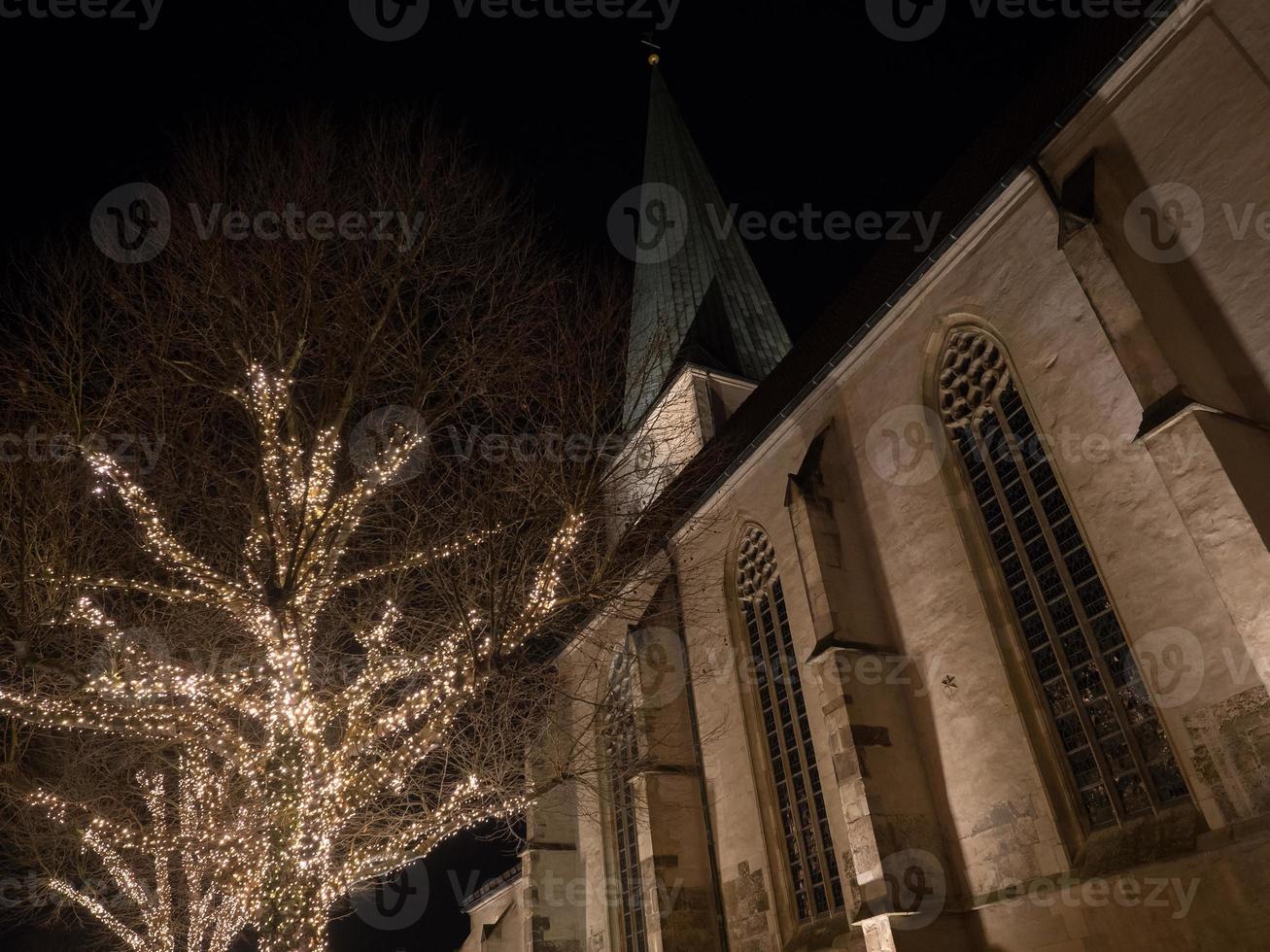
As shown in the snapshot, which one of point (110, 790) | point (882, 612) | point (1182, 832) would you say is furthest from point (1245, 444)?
point (110, 790)

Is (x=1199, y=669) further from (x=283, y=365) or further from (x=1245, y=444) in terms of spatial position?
(x=283, y=365)

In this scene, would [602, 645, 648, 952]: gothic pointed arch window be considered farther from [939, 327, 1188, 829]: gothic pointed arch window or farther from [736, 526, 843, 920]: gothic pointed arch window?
[939, 327, 1188, 829]: gothic pointed arch window

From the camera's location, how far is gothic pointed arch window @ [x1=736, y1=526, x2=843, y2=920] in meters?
10.8

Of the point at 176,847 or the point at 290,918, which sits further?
the point at 176,847

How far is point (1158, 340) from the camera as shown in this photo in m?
7.07

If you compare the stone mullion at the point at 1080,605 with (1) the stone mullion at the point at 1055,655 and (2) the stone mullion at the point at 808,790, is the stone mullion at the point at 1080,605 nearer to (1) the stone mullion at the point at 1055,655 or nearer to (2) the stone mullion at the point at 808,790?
(1) the stone mullion at the point at 1055,655

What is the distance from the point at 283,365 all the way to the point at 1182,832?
8612mm

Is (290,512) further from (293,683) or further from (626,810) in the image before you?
(626,810)

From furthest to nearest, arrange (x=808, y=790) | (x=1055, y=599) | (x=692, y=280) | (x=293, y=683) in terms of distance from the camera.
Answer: (x=692, y=280) → (x=808, y=790) → (x=1055, y=599) → (x=293, y=683)

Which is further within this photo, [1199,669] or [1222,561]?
[1199,669]

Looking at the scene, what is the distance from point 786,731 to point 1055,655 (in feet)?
14.9

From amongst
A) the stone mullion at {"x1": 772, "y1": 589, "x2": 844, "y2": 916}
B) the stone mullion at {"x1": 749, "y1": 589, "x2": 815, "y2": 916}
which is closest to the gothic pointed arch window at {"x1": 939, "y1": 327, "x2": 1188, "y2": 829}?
the stone mullion at {"x1": 772, "y1": 589, "x2": 844, "y2": 916}

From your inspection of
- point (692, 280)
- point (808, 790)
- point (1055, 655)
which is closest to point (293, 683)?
point (808, 790)

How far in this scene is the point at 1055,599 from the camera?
8.45m
